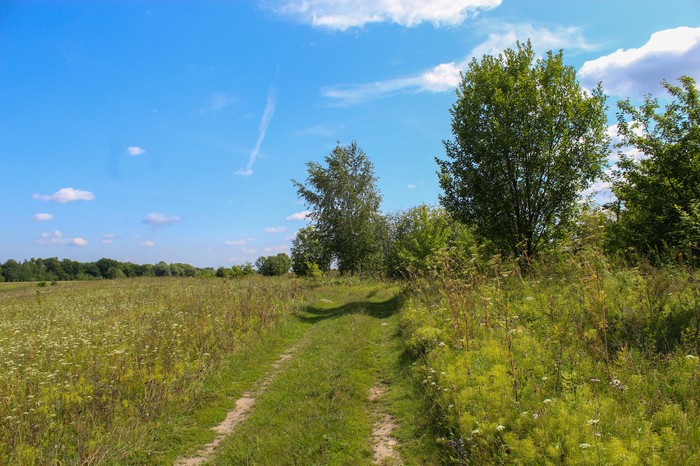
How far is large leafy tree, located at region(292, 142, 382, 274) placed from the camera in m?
36.5

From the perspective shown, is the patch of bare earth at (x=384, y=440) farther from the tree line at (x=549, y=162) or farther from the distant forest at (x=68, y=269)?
the distant forest at (x=68, y=269)

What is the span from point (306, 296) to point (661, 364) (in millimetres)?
17072

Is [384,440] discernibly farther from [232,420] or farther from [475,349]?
[232,420]

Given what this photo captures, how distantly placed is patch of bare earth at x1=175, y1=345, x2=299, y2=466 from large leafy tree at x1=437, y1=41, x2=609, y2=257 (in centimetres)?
1101

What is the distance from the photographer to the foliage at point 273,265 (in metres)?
64.9

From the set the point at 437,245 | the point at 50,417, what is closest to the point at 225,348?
the point at 50,417

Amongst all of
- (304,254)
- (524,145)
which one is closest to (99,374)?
(524,145)

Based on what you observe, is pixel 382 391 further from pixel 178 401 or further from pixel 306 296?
pixel 306 296

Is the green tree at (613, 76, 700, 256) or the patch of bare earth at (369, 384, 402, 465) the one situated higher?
the green tree at (613, 76, 700, 256)

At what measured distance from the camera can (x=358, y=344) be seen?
11.5 m

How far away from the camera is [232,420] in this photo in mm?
7203

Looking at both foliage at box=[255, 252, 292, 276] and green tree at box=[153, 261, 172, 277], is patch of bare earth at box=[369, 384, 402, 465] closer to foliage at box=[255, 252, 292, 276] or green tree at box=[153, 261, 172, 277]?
foliage at box=[255, 252, 292, 276]

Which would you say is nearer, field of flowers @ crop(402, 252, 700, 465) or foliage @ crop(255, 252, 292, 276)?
field of flowers @ crop(402, 252, 700, 465)

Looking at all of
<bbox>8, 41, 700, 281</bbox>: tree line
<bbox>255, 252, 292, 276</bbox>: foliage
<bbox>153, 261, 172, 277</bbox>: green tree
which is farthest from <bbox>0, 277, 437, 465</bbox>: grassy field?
<bbox>153, 261, 172, 277</bbox>: green tree
